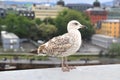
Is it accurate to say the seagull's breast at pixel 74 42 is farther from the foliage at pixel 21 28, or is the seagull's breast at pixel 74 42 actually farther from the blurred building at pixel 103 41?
the foliage at pixel 21 28

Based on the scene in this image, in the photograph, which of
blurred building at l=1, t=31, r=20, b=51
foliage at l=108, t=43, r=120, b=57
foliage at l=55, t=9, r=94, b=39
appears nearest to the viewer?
foliage at l=108, t=43, r=120, b=57

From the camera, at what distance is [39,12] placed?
18.5 meters

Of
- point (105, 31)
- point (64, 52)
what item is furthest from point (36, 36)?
point (64, 52)

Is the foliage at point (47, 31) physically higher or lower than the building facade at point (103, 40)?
higher

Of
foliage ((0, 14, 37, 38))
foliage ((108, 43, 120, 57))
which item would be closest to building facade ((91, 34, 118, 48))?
foliage ((108, 43, 120, 57))

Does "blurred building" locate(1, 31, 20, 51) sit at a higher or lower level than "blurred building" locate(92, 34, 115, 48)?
higher

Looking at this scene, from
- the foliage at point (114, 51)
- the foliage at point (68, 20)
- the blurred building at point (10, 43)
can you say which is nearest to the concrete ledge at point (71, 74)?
the foliage at point (114, 51)

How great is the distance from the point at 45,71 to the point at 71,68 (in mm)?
107

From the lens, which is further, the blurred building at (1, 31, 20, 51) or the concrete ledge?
the blurred building at (1, 31, 20, 51)

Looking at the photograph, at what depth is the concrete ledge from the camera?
823 mm

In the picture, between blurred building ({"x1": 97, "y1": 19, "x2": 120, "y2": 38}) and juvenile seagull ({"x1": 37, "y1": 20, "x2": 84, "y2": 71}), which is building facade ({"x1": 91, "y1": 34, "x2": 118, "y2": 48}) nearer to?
blurred building ({"x1": 97, "y1": 19, "x2": 120, "y2": 38})

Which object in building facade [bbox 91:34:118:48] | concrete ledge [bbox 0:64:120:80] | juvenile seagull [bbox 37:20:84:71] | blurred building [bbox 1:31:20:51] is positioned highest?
juvenile seagull [bbox 37:20:84:71]

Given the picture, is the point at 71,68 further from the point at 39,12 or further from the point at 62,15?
the point at 39,12

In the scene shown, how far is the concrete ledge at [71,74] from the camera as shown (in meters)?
0.82
